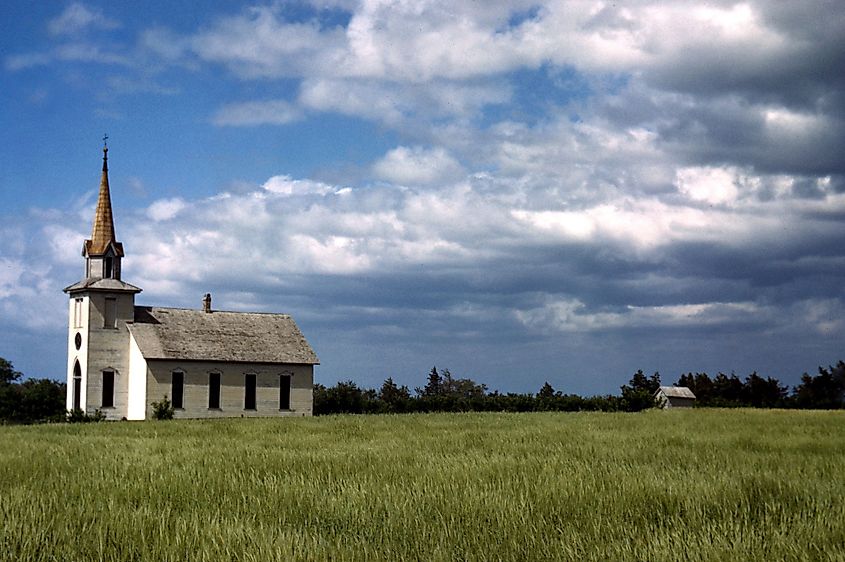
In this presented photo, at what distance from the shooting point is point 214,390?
163 ft

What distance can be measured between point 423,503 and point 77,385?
45095mm

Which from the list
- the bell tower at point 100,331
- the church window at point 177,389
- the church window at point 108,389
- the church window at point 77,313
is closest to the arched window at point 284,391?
the church window at point 177,389

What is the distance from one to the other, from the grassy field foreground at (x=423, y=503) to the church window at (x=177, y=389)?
102 ft

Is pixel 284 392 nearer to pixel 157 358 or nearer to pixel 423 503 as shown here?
pixel 157 358

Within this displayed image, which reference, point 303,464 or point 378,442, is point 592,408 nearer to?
point 378,442

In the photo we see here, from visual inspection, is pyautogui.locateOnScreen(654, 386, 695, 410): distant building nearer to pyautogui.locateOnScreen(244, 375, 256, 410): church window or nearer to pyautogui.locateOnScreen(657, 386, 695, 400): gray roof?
pyautogui.locateOnScreen(657, 386, 695, 400): gray roof

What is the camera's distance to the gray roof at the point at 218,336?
48959mm

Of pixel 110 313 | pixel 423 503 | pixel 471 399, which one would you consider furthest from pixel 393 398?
pixel 423 503

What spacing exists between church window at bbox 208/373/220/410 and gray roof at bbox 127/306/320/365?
1.09 meters

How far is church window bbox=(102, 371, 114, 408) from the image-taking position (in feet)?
159

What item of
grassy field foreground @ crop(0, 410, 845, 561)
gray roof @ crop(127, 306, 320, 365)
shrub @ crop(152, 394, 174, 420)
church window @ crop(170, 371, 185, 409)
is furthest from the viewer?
gray roof @ crop(127, 306, 320, 365)

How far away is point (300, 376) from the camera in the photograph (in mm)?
52344

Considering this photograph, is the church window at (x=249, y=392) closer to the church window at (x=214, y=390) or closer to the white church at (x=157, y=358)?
the white church at (x=157, y=358)

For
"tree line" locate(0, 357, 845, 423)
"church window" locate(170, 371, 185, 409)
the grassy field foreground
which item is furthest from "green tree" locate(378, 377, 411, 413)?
the grassy field foreground
